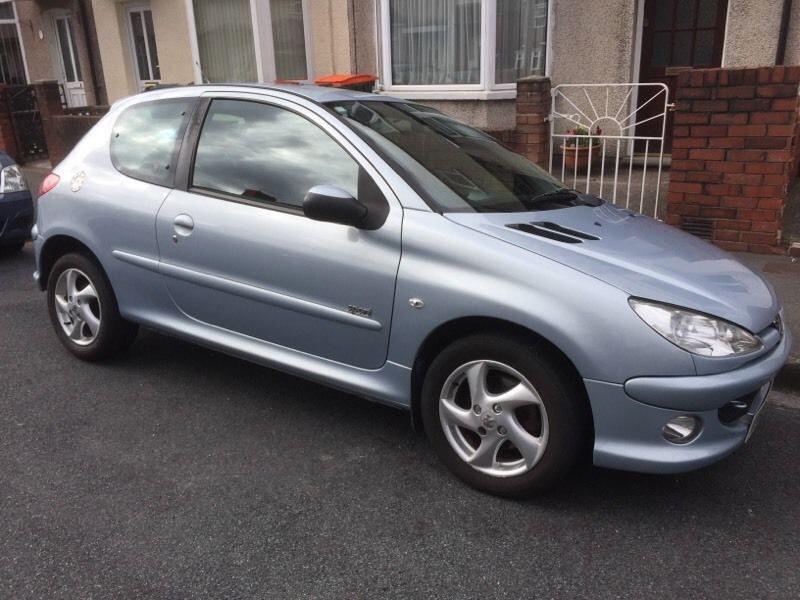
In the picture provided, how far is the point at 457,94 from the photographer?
913 centimetres

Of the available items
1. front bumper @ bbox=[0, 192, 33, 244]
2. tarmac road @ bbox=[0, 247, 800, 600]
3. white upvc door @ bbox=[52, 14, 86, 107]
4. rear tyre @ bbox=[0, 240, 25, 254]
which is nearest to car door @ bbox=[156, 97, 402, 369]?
tarmac road @ bbox=[0, 247, 800, 600]

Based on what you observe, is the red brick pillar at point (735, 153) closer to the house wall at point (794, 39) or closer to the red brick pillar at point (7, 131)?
the house wall at point (794, 39)

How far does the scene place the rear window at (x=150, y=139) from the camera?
3855mm

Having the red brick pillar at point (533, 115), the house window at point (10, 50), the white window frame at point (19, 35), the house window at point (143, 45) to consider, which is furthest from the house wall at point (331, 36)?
the house window at point (10, 50)

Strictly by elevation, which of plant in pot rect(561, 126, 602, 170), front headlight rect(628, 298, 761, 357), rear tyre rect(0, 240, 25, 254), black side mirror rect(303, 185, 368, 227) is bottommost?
rear tyre rect(0, 240, 25, 254)

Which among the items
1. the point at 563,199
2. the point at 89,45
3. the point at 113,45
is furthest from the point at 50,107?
the point at 563,199

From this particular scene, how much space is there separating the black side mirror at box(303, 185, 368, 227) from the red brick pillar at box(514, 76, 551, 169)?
445 cm

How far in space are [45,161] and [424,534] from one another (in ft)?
42.3

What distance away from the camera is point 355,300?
3.10 metres

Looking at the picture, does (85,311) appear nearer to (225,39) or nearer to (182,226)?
(182,226)

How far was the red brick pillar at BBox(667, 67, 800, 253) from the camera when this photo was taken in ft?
18.1

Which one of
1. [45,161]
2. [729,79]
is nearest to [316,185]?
[729,79]

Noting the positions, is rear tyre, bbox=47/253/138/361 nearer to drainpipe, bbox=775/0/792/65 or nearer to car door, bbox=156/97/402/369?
car door, bbox=156/97/402/369

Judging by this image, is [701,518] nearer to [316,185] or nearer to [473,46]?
[316,185]
